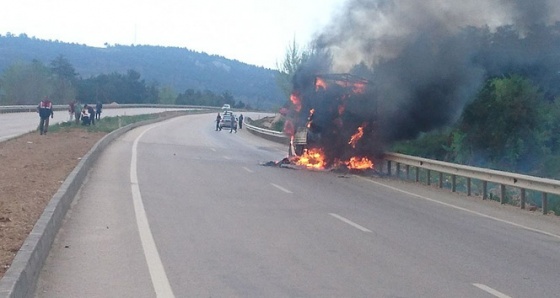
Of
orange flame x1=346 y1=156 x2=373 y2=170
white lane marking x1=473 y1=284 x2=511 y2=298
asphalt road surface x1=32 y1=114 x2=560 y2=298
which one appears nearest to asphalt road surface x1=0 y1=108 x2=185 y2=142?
orange flame x1=346 y1=156 x2=373 y2=170

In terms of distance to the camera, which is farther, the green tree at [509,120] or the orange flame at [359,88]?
the green tree at [509,120]

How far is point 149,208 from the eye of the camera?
50.1 feet

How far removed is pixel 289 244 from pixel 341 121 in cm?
1629

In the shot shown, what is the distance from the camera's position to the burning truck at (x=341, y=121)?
2753cm

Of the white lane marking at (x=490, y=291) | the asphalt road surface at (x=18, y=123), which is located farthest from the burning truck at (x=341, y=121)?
the white lane marking at (x=490, y=291)

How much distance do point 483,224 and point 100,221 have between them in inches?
272

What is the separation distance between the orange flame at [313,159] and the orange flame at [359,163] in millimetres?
1106

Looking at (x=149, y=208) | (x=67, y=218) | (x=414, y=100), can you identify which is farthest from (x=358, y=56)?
(x=67, y=218)

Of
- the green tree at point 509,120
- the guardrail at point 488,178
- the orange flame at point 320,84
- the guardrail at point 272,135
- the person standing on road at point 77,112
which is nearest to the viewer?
the guardrail at point 488,178

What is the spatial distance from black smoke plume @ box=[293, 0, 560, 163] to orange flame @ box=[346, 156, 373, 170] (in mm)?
208

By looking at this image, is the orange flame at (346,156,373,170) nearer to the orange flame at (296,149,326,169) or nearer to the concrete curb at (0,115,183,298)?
the orange flame at (296,149,326,169)

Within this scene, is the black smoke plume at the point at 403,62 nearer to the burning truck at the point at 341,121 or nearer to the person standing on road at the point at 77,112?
the burning truck at the point at 341,121

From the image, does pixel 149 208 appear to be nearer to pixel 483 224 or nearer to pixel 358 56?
pixel 483 224

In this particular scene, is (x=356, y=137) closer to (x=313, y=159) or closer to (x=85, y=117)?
(x=313, y=159)
